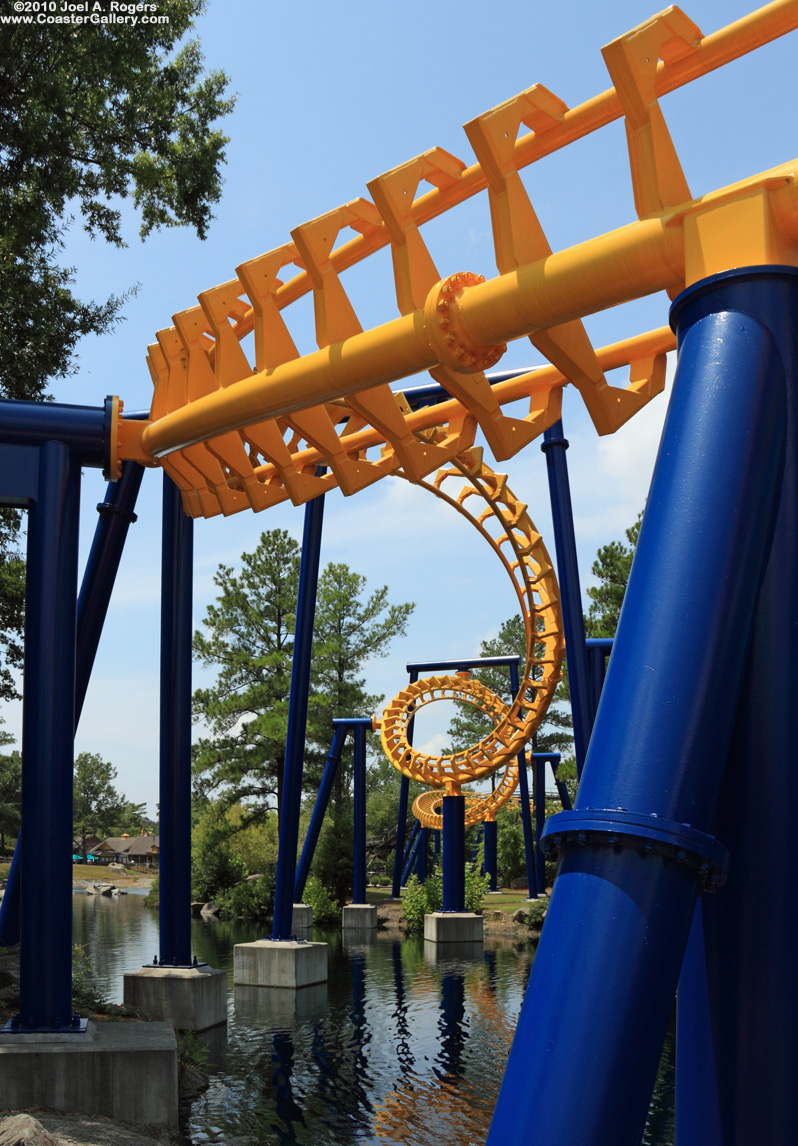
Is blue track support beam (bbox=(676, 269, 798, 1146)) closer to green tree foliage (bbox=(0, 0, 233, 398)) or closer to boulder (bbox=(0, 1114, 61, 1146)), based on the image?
boulder (bbox=(0, 1114, 61, 1146))

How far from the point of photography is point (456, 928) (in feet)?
64.5

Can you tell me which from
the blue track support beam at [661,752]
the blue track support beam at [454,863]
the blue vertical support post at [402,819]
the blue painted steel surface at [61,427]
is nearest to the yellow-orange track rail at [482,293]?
the blue track support beam at [661,752]

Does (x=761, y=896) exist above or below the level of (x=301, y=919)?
above

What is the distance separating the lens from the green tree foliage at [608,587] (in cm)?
2806

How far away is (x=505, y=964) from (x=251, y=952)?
18.6 ft

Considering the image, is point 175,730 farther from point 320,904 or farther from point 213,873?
point 213,873

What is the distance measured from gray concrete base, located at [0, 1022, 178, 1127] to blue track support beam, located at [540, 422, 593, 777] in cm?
480

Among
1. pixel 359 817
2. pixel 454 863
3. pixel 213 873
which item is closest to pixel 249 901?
pixel 213 873

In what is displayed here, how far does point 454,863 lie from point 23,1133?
16.3 metres

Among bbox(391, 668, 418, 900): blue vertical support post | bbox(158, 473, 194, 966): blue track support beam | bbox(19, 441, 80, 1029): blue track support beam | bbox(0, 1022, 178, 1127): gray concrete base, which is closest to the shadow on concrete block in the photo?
bbox(158, 473, 194, 966): blue track support beam

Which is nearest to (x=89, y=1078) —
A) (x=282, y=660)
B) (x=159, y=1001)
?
(x=159, y=1001)

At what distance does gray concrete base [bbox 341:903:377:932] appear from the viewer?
23656mm

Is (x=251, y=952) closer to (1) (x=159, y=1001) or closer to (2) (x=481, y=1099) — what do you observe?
(1) (x=159, y=1001)

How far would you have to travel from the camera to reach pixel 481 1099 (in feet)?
26.6
